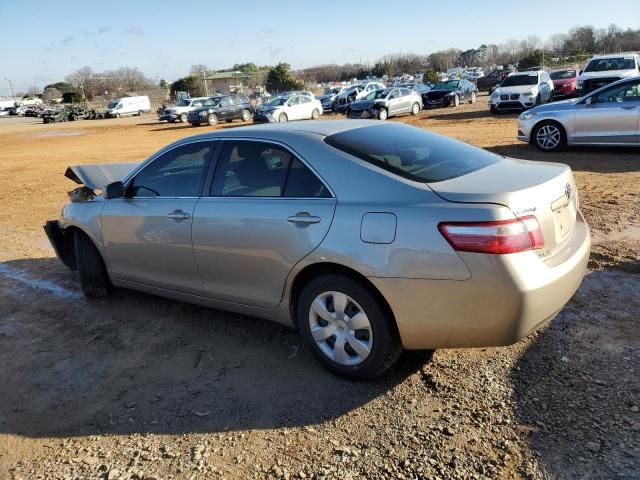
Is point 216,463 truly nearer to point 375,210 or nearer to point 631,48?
point 375,210

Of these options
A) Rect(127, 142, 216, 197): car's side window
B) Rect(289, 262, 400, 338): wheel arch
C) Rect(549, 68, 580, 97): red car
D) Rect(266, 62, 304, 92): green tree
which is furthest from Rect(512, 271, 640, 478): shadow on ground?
Rect(266, 62, 304, 92): green tree

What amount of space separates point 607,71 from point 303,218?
23789 millimetres

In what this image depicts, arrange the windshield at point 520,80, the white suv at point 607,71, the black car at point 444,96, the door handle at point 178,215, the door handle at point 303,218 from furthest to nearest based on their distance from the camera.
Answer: the black car at point 444,96, the windshield at point 520,80, the white suv at point 607,71, the door handle at point 178,215, the door handle at point 303,218

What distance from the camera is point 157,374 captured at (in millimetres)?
3852

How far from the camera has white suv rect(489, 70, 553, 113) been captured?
2231cm

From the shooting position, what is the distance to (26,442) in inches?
126

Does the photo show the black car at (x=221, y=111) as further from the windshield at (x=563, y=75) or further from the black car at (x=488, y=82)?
the black car at (x=488, y=82)

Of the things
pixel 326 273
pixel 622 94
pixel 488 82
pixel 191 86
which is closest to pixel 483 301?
pixel 326 273

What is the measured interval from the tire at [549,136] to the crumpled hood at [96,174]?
349 inches

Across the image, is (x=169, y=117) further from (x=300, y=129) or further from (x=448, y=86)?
(x=300, y=129)

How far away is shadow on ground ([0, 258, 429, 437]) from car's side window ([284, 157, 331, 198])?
3.93 feet

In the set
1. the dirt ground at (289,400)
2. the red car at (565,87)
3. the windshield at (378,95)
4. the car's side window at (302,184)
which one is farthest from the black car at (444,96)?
the car's side window at (302,184)

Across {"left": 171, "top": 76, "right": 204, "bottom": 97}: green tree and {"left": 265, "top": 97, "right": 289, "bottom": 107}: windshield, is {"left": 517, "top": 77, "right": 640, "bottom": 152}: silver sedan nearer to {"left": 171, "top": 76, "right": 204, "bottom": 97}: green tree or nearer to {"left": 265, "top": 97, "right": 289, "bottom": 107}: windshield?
{"left": 265, "top": 97, "right": 289, "bottom": 107}: windshield

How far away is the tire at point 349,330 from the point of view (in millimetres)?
3244
